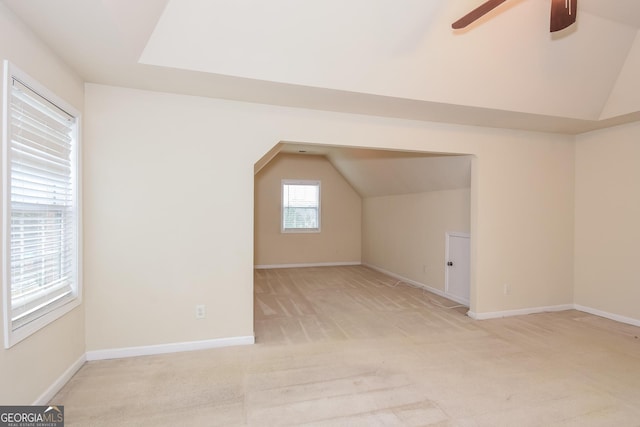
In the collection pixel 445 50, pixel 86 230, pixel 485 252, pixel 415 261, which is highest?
pixel 445 50

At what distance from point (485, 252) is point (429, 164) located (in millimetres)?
1434

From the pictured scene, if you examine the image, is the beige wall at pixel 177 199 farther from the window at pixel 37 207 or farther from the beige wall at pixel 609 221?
the beige wall at pixel 609 221

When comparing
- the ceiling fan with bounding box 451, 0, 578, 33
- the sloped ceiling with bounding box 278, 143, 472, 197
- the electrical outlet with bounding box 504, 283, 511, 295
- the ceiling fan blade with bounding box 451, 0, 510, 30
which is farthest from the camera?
the sloped ceiling with bounding box 278, 143, 472, 197

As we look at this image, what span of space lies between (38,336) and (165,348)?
1.02 m

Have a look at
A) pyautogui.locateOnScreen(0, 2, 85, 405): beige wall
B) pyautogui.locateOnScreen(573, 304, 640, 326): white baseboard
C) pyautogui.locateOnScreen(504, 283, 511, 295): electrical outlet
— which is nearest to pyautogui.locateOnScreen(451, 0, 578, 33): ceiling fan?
pyautogui.locateOnScreen(0, 2, 85, 405): beige wall

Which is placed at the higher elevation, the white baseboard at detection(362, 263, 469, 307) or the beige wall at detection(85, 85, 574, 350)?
the beige wall at detection(85, 85, 574, 350)

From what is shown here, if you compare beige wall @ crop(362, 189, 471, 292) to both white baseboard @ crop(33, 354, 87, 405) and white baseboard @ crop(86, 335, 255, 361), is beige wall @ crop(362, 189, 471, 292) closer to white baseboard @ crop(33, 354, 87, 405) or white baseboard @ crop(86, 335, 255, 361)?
white baseboard @ crop(86, 335, 255, 361)

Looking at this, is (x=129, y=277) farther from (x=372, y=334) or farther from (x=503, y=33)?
(x=503, y=33)

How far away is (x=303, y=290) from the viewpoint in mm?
4941

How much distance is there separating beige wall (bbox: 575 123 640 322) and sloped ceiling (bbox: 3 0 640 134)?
589 millimetres

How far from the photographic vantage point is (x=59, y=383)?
213 centimetres

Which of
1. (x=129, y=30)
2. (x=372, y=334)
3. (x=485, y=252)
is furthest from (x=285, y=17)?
(x=485, y=252)

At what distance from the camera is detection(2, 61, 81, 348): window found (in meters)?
1.62

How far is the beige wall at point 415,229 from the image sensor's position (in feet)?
14.8
